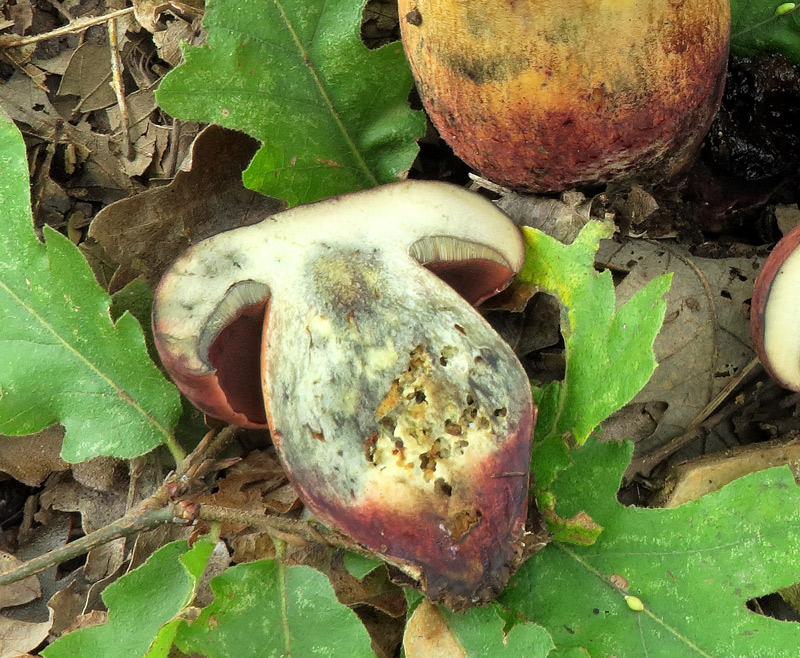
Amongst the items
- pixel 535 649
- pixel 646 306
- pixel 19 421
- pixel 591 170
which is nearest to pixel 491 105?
pixel 591 170

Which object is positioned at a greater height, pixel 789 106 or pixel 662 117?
pixel 662 117

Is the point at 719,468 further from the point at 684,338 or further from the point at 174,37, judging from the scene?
the point at 174,37

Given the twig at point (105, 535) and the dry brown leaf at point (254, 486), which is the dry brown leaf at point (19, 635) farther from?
the dry brown leaf at point (254, 486)

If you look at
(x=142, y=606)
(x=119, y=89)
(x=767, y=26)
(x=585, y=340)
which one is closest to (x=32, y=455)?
(x=142, y=606)

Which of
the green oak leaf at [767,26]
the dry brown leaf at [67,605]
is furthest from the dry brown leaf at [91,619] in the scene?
the green oak leaf at [767,26]

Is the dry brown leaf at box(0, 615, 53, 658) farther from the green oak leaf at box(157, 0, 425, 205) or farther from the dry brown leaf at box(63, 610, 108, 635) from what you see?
the green oak leaf at box(157, 0, 425, 205)

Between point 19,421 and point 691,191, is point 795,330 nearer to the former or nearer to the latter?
point 691,191
